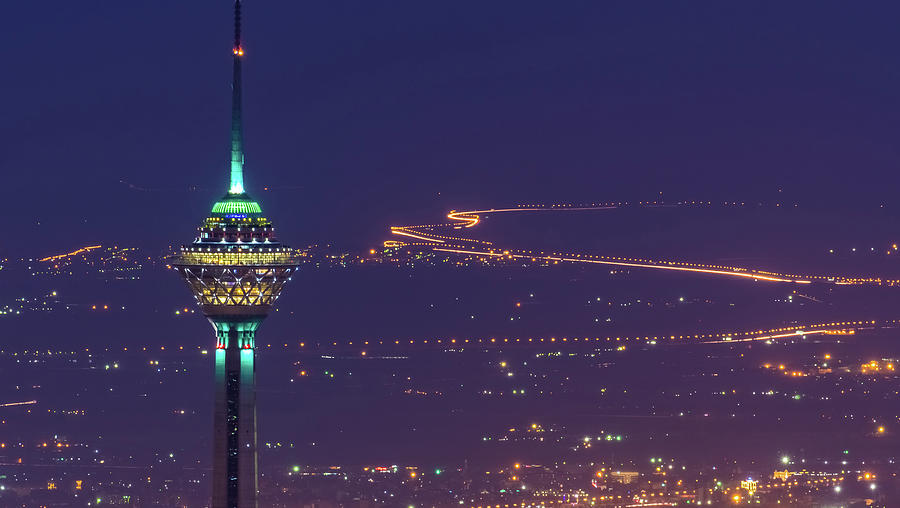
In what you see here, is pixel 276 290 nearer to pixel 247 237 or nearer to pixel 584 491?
pixel 247 237

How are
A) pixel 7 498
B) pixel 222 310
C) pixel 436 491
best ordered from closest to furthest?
pixel 222 310
pixel 7 498
pixel 436 491

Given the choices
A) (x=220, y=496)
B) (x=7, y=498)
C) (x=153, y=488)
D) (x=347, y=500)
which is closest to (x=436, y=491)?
(x=347, y=500)

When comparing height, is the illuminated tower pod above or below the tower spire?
below

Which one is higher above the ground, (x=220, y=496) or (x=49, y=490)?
(x=49, y=490)

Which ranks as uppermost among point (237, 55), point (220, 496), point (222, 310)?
point (237, 55)

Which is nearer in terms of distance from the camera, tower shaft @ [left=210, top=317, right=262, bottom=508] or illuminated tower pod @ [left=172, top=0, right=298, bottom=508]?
illuminated tower pod @ [left=172, top=0, right=298, bottom=508]
